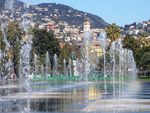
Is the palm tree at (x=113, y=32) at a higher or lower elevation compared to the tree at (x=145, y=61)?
higher

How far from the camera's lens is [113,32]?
110 metres

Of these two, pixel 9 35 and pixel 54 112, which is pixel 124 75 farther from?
pixel 54 112

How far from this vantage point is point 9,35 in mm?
79500

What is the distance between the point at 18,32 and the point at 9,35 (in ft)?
5.09

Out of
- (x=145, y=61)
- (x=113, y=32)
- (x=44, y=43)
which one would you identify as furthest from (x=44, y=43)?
(x=145, y=61)

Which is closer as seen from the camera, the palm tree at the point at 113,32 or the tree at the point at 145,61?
the tree at the point at 145,61

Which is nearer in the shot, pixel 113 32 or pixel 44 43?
pixel 44 43

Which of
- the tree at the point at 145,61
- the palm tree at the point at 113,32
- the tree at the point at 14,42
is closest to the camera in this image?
the tree at the point at 14,42

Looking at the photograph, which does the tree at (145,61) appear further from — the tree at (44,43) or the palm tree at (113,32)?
the tree at (44,43)

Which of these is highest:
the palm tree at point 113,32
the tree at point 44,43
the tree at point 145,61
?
the palm tree at point 113,32

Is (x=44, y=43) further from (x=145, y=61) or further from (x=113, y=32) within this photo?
(x=145, y=61)

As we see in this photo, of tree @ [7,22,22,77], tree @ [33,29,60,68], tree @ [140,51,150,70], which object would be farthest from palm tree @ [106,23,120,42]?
tree @ [7,22,22,77]

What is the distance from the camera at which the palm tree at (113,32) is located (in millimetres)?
110062

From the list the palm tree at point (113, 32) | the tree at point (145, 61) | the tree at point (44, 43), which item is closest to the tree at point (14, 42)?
the tree at point (44, 43)
